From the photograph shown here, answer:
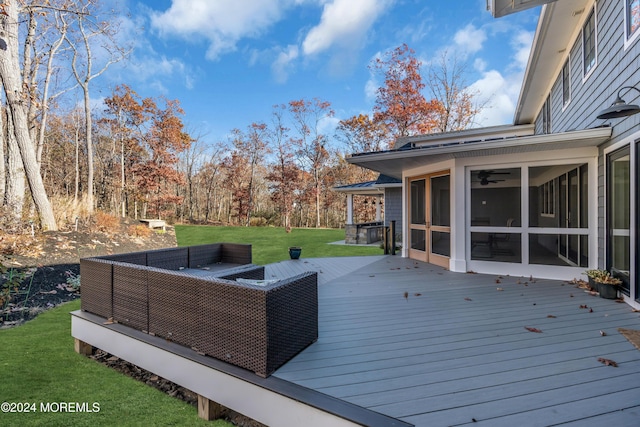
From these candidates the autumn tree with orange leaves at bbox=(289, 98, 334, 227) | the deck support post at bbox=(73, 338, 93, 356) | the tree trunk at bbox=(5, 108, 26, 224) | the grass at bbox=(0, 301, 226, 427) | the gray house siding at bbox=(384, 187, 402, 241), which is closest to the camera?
the grass at bbox=(0, 301, 226, 427)

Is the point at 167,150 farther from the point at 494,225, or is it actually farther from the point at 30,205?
the point at 494,225

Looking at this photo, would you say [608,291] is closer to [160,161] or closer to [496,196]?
[496,196]

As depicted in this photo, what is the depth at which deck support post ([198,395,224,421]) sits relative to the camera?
2.24m

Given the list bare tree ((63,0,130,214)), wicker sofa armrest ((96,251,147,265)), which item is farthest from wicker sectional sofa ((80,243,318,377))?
bare tree ((63,0,130,214))

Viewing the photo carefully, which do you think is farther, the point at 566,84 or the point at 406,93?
the point at 406,93

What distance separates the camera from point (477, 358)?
2.46m

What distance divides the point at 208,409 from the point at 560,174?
6332 millimetres

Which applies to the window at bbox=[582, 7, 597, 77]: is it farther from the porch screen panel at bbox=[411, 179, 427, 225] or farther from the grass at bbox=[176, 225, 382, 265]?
the grass at bbox=[176, 225, 382, 265]

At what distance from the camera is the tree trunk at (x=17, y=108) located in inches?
283

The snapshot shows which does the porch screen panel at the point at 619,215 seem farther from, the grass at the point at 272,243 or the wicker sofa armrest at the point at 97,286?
the wicker sofa armrest at the point at 97,286

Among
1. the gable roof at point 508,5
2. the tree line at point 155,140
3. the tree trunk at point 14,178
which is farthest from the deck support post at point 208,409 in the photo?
the tree trunk at point 14,178

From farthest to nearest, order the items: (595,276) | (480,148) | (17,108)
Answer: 1. (17,108)
2. (480,148)
3. (595,276)

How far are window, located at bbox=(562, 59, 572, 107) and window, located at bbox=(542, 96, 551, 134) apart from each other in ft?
5.24

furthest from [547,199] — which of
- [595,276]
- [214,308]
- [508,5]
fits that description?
[214,308]
